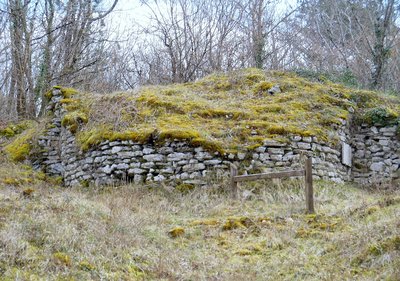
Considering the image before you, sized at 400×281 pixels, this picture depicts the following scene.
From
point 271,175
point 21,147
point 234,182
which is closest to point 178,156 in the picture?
point 234,182

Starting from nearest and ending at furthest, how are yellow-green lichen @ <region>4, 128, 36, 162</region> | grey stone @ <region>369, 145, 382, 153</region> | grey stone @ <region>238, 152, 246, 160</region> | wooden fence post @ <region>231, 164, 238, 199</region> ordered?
1. wooden fence post @ <region>231, 164, 238, 199</region>
2. grey stone @ <region>238, 152, 246, 160</region>
3. grey stone @ <region>369, 145, 382, 153</region>
4. yellow-green lichen @ <region>4, 128, 36, 162</region>

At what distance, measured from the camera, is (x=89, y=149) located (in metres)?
10.4

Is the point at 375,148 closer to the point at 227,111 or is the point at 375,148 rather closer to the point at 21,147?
the point at 227,111

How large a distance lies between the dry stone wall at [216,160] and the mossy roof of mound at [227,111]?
195mm

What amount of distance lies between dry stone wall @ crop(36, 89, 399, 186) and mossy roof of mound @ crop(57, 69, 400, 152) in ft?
0.64

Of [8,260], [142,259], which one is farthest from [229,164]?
[8,260]

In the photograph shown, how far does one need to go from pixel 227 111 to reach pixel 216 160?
6.01ft

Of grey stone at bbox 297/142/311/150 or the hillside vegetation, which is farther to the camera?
grey stone at bbox 297/142/311/150

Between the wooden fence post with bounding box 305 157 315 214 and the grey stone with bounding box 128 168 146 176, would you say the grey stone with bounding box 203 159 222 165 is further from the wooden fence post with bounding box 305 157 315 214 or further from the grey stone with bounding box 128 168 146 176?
the wooden fence post with bounding box 305 157 315 214

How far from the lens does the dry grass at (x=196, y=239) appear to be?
15.0 feet

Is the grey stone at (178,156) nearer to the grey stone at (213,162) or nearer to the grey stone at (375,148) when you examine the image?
the grey stone at (213,162)

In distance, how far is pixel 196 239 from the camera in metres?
6.39

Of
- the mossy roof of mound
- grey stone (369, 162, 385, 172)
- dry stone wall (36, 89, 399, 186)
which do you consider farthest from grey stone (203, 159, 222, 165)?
grey stone (369, 162, 385, 172)

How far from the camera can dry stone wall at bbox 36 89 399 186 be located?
9508 millimetres
